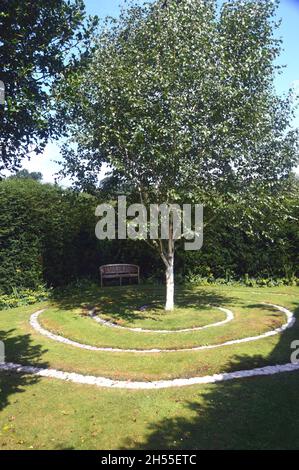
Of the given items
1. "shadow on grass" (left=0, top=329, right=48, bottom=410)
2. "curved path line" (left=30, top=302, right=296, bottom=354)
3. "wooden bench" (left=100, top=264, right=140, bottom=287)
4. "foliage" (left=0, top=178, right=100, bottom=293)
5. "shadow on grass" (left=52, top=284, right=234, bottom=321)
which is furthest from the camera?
A: "wooden bench" (left=100, top=264, right=140, bottom=287)

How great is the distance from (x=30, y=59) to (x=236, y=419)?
341 inches

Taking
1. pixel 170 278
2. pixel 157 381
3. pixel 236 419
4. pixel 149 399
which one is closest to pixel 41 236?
pixel 170 278

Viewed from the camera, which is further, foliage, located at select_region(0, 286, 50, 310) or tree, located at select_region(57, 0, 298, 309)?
foliage, located at select_region(0, 286, 50, 310)

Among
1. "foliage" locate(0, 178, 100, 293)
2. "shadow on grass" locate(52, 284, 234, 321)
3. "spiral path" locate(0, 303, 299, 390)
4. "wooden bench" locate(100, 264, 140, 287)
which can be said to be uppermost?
"foliage" locate(0, 178, 100, 293)

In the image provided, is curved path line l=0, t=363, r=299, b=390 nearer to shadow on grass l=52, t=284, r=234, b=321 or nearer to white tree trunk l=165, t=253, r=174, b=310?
shadow on grass l=52, t=284, r=234, b=321

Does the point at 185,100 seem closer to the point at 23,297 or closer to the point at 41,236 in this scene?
the point at 41,236

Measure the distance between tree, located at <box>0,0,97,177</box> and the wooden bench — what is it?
46.4 feet

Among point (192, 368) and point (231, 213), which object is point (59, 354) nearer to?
point (192, 368)

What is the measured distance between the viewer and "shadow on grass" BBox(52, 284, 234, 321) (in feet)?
58.6

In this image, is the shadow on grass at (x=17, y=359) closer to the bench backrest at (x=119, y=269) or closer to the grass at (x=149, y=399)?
the grass at (x=149, y=399)

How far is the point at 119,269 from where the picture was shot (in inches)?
960

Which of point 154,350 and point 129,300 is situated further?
point 129,300

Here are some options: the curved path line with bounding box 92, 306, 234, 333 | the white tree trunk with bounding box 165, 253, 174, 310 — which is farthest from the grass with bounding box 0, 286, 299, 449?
the white tree trunk with bounding box 165, 253, 174, 310

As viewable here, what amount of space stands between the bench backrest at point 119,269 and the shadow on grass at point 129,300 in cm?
104
